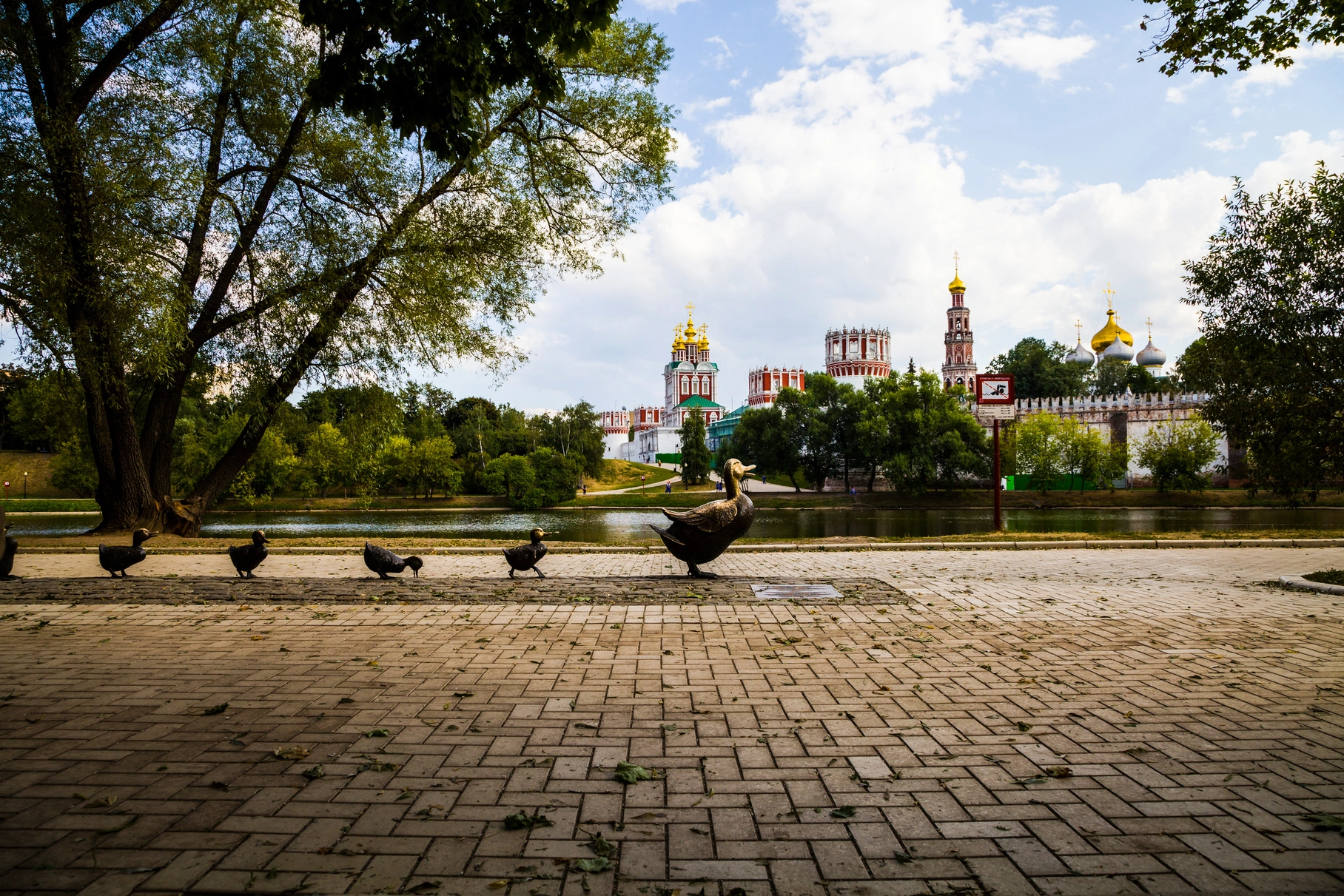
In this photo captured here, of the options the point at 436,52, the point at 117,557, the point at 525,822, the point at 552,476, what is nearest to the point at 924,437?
the point at 552,476

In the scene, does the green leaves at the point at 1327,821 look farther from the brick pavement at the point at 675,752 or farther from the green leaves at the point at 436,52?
the green leaves at the point at 436,52

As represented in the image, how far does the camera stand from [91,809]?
320 cm

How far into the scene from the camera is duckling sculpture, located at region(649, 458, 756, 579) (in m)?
9.48

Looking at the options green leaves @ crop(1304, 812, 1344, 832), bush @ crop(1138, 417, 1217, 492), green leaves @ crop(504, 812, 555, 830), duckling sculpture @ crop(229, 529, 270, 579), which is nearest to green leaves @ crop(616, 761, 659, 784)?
green leaves @ crop(504, 812, 555, 830)

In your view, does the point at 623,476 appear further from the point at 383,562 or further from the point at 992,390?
the point at 383,562

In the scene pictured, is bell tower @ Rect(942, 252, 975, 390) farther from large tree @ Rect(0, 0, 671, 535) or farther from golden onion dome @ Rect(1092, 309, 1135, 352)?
large tree @ Rect(0, 0, 671, 535)

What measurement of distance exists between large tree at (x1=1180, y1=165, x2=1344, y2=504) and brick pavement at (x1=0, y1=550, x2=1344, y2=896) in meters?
4.27

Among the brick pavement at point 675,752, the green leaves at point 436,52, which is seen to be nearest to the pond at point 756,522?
the brick pavement at point 675,752

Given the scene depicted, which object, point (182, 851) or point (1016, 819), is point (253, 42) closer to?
point (182, 851)

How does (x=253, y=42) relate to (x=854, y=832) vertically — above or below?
above

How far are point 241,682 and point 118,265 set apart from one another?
11.9m

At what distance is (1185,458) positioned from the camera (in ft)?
169

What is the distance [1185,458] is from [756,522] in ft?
112

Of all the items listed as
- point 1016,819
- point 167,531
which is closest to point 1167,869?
point 1016,819
